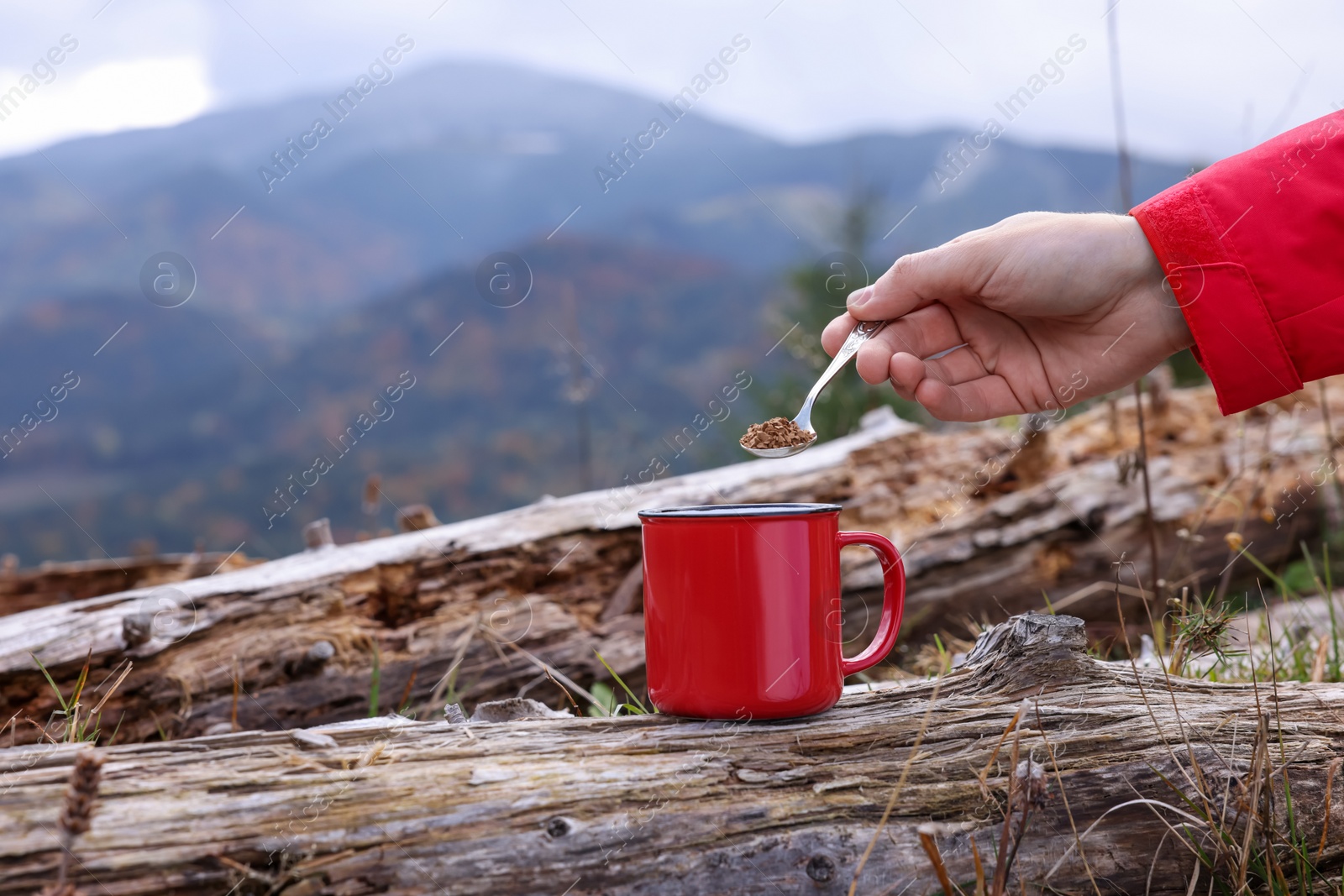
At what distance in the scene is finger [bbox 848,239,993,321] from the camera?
1788 millimetres

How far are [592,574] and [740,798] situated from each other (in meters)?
1.52

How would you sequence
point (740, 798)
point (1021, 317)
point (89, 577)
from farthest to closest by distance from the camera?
point (89, 577) < point (1021, 317) < point (740, 798)

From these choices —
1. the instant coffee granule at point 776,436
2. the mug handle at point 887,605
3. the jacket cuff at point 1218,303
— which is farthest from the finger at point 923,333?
the mug handle at point 887,605

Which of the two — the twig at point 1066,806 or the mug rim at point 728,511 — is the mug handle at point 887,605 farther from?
the twig at point 1066,806

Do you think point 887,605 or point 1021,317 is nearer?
point 887,605

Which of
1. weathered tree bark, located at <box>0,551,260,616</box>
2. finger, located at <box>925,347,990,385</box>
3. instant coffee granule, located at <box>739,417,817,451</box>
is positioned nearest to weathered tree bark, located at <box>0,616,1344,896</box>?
instant coffee granule, located at <box>739,417,817,451</box>

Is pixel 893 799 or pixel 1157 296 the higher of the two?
pixel 1157 296

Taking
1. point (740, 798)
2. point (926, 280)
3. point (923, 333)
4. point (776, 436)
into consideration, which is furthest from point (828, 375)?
point (740, 798)

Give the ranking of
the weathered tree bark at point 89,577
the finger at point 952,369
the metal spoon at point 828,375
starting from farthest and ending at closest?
the weathered tree bark at point 89,577 → the finger at point 952,369 → the metal spoon at point 828,375

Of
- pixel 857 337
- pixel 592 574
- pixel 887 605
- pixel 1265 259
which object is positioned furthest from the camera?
pixel 592 574

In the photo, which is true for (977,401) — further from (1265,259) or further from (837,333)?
(1265,259)

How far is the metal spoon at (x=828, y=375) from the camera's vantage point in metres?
1.73

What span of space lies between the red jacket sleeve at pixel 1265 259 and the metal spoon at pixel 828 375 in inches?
22.2

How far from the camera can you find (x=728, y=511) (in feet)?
4.36
